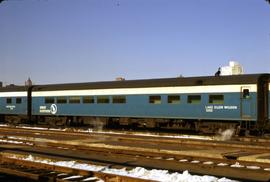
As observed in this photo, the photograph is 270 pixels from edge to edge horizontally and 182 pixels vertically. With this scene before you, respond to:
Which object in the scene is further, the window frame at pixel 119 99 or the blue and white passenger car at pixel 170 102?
the window frame at pixel 119 99

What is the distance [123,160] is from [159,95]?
42.7 ft

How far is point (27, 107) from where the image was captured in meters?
39.1

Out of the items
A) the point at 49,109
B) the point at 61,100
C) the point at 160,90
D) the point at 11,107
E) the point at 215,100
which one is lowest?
the point at 49,109

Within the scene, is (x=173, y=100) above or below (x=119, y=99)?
below

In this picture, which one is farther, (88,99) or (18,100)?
(18,100)

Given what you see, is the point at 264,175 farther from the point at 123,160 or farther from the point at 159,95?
the point at 159,95

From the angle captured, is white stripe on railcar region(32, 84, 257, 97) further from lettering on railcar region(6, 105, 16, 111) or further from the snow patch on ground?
the snow patch on ground

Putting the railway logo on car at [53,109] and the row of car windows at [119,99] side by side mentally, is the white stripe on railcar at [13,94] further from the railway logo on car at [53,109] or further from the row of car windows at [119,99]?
the railway logo on car at [53,109]

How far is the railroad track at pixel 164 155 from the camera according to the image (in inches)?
504

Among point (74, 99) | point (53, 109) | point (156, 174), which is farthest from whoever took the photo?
point (53, 109)

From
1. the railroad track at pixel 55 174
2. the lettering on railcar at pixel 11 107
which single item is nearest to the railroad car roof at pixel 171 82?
→ the lettering on railcar at pixel 11 107

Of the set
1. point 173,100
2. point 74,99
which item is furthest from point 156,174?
point 74,99

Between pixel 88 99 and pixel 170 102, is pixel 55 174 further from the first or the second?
pixel 88 99

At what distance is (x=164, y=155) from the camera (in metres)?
16.0
